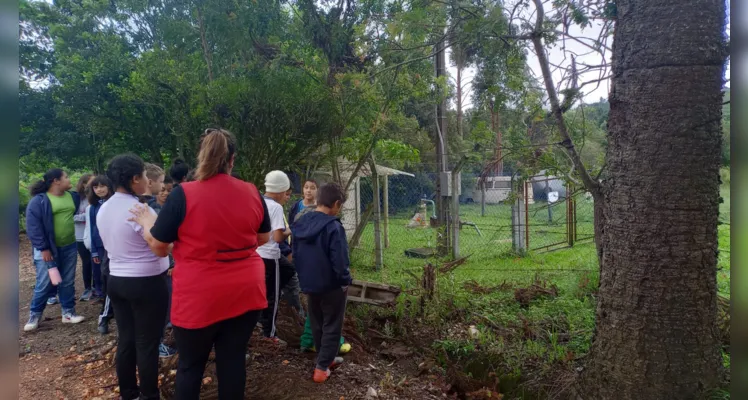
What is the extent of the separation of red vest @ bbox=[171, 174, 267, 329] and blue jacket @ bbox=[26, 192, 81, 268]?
10.8 feet

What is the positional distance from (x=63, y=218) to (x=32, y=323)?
3.84 feet

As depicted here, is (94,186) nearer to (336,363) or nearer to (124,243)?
(124,243)

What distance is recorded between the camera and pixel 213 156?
2584mm

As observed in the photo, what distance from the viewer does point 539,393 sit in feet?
12.2

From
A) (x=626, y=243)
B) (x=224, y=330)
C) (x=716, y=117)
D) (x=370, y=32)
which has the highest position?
(x=370, y=32)

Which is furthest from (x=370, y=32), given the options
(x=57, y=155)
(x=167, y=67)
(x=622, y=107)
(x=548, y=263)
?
(x=57, y=155)

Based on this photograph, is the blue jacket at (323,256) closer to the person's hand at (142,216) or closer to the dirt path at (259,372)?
the dirt path at (259,372)

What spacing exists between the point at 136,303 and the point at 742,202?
123 inches

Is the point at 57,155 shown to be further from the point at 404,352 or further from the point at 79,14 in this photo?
the point at 404,352

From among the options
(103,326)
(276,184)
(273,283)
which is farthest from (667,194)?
(103,326)

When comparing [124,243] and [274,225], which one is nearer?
[124,243]

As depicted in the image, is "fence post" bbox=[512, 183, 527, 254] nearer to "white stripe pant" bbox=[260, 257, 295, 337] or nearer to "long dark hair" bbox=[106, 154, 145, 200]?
"white stripe pant" bbox=[260, 257, 295, 337]

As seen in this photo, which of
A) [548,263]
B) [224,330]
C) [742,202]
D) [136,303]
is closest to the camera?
[742,202]

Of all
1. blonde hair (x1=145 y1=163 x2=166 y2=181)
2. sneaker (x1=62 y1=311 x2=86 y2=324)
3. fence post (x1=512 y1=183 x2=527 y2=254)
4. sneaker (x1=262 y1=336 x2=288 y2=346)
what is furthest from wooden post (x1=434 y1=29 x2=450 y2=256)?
sneaker (x1=62 y1=311 x2=86 y2=324)
